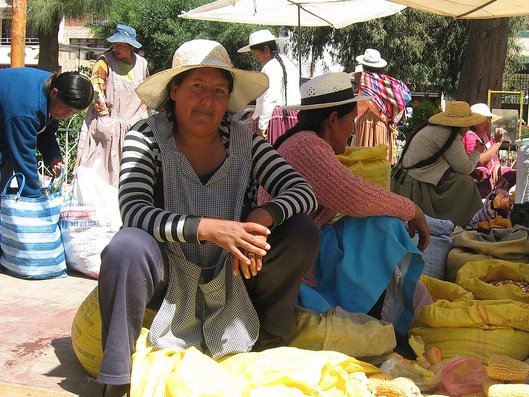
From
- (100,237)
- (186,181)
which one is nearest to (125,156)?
(186,181)

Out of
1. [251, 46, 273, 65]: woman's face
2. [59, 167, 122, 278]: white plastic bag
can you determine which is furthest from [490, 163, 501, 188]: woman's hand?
[59, 167, 122, 278]: white plastic bag

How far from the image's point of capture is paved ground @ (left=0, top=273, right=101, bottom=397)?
2.65m

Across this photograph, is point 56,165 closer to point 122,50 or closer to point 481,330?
point 122,50

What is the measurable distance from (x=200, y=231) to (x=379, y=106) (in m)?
5.18

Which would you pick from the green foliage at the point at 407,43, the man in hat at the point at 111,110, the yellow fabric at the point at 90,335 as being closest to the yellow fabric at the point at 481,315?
the yellow fabric at the point at 90,335

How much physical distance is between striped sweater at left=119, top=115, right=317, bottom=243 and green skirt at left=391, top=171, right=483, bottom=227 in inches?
111

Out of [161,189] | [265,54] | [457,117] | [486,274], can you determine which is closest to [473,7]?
[457,117]

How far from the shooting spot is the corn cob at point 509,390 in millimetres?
2334

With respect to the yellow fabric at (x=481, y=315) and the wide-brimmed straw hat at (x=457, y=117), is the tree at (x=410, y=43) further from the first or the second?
the yellow fabric at (x=481, y=315)

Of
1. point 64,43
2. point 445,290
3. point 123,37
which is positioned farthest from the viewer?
point 64,43

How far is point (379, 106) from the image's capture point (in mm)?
7258

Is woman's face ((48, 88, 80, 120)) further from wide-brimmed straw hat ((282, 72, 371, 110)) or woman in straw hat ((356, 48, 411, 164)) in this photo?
woman in straw hat ((356, 48, 411, 164))

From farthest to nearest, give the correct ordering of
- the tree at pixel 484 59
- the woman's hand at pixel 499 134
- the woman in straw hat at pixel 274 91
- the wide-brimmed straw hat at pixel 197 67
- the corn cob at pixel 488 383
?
1. the tree at pixel 484 59
2. the woman's hand at pixel 499 134
3. the woman in straw hat at pixel 274 91
4. the wide-brimmed straw hat at pixel 197 67
5. the corn cob at pixel 488 383

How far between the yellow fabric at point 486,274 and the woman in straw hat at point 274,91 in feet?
10.0
